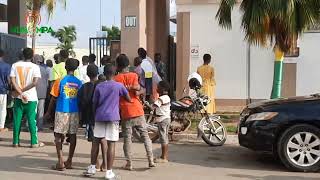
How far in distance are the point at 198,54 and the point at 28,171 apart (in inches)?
359

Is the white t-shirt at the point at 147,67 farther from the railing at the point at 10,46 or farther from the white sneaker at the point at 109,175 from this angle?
the white sneaker at the point at 109,175

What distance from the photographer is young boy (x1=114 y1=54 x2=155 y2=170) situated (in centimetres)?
888

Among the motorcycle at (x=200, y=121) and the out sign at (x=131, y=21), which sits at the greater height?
the out sign at (x=131, y=21)

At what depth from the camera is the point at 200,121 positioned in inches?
461

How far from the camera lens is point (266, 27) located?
12344 mm

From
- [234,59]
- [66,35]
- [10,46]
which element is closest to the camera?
[10,46]

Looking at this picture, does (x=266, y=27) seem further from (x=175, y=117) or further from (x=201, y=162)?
(x=201, y=162)

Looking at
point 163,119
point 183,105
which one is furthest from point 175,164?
point 183,105

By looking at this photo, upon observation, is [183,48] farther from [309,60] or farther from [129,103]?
[129,103]

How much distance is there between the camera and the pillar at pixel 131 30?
1711cm

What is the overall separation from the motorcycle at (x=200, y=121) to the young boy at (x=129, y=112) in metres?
2.43

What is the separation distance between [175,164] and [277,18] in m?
4.29

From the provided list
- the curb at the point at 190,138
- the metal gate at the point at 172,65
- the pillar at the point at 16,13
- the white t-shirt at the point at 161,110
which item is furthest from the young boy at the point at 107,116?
the pillar at the point at 16,13

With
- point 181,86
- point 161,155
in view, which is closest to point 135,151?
point 161,155
